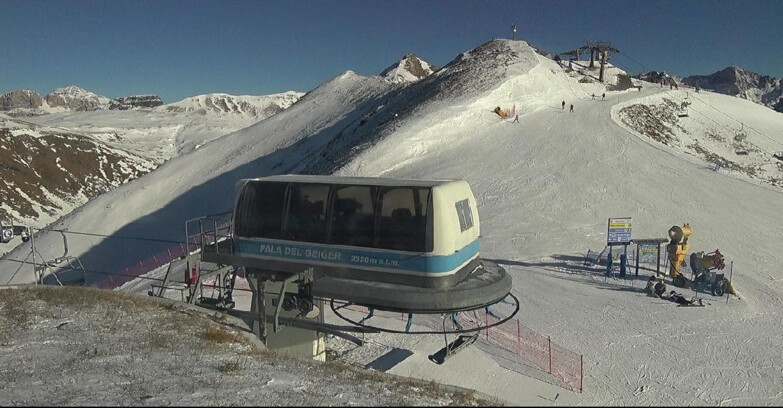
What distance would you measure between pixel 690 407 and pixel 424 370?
5779mm

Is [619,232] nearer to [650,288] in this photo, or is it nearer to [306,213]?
[650,288]

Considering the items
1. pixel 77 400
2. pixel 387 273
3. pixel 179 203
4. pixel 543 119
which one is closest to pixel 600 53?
pixel 543 119

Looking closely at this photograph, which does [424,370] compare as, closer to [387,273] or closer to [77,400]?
[387,273]

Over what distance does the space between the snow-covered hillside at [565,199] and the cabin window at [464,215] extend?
4.20 m

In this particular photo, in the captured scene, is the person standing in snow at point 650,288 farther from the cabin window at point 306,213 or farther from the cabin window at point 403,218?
the cabin window at point 306,213

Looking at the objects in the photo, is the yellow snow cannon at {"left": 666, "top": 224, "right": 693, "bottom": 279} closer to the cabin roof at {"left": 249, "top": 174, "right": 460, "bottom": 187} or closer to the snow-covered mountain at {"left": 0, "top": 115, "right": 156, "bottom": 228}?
the cabin roof at {"left": 249, "top": 174, "right": 460, "bottom": 187}

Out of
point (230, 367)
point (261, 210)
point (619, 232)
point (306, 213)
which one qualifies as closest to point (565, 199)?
point (619, 232)

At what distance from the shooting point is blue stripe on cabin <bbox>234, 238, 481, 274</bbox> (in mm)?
8812

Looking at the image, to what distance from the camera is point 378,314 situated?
51.9 feet

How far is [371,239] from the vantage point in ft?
30.1

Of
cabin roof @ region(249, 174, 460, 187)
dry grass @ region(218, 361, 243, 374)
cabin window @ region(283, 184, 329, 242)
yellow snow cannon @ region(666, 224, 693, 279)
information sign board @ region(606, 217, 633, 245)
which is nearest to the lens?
dry grass @ region(218, 361, 243, 374)

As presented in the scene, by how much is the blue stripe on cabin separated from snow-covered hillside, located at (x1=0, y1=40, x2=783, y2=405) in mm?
3983

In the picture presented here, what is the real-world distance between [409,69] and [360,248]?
4398 inches

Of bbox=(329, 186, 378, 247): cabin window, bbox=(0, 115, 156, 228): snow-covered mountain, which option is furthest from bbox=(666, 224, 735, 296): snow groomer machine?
bbox=(0, 115, 156, 228): snow-covered mountain
